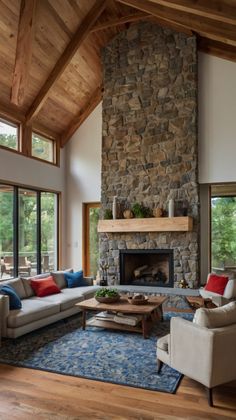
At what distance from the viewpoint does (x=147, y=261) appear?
27.0ft

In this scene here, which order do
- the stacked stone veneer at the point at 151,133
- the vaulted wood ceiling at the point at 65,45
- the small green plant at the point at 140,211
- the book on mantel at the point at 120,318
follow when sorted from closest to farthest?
1. the book on mantel at the point at 120,318
2. the vaulted wood ceiling at the point at 65,45
3. the stacked stone veneer at the point at 151,133
4. the small green plant at the point at 140,211

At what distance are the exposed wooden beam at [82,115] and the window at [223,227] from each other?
3751mm

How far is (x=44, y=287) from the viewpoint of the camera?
19.5 feet

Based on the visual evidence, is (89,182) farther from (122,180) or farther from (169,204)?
(169,204)

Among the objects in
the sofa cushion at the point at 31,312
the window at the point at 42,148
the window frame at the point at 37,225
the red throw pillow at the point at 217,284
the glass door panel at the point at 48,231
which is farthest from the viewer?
the glass door panel at the point at 48,231

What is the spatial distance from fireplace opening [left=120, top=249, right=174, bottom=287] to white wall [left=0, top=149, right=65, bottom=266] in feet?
6.53

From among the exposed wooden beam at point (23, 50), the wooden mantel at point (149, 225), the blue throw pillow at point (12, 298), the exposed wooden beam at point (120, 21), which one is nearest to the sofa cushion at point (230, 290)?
the wooden mantel at point (149, 225)

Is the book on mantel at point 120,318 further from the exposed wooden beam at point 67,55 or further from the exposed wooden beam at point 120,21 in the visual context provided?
the exposed wooden beam at point 120,21

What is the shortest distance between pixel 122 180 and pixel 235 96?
3036mm

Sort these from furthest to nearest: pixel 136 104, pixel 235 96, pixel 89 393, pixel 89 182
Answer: pixel 89 182
pixel 136 104
pixel 235 96
pixel 89 393

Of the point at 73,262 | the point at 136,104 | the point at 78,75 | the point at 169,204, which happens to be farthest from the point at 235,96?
the point at 73,262

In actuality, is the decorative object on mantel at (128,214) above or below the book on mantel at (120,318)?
above

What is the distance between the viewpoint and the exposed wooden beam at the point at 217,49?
695 centimetres

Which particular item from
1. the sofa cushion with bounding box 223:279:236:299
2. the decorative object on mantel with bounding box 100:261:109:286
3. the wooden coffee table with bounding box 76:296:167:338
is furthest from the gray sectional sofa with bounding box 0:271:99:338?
the sofa cushion with bounding box 223:279:236:299
